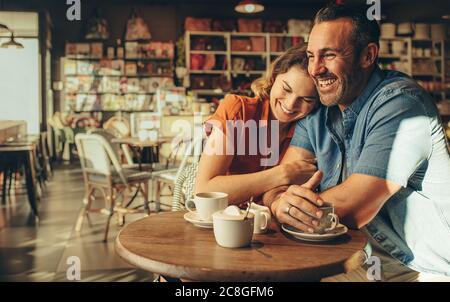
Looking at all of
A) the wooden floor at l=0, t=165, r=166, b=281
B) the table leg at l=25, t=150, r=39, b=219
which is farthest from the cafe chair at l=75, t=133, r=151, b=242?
the table leg at l=25, t=150, r=39, b=219

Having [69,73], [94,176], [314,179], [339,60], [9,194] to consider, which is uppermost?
[69,73]

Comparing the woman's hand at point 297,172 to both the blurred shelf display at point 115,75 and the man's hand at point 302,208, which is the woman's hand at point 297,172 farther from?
the blurred shelf display at point 115,75

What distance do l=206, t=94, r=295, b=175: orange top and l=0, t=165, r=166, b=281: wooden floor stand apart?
5.30ft

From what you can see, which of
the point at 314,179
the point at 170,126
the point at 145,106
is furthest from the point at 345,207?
the point at 145,106

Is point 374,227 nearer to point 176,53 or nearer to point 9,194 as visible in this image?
point 9,194

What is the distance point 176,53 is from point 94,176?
6733 millimetres

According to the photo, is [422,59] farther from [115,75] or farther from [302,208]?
[302,208]

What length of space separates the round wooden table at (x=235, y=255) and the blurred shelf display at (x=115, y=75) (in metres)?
9.32

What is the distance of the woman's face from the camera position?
5.92 feet

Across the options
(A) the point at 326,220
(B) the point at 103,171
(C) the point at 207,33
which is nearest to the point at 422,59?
(C) the point at 207,33

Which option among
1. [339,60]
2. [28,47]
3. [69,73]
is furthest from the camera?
[69,73]

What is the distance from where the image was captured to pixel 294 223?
1328 mm

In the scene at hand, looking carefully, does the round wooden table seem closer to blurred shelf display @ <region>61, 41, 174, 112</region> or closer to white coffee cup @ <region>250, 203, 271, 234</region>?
white coffee cup @ <region>250, 203, 271, 234</region>
